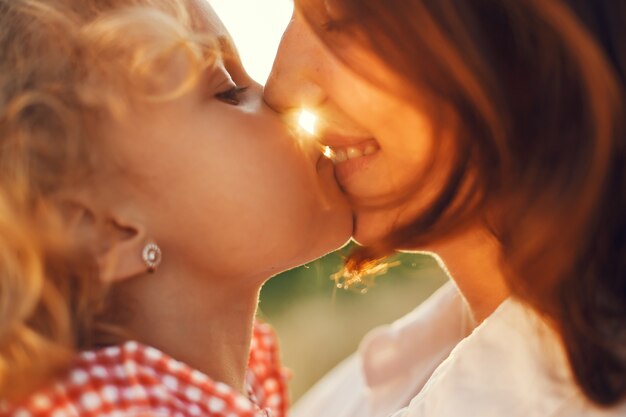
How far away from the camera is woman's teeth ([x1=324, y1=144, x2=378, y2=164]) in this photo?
2.22 meters

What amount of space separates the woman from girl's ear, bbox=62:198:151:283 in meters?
0.46

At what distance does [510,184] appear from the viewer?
1.94 meters

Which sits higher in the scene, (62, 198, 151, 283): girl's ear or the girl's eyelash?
the girl's eyelash

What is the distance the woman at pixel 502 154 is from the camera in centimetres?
177

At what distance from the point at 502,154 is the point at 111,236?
80cm

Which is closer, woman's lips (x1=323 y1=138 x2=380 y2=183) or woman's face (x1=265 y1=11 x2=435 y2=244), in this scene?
woman's face (x1=265 y1=11 x2=435 y2=244)

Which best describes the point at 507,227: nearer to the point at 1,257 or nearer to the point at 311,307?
the point at 1,257

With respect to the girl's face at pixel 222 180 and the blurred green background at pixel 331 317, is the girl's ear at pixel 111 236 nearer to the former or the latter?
the girl's face at pixel 222 180

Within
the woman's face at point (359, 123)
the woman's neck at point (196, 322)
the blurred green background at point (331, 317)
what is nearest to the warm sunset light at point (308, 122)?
the woman's face at point (359, 123)

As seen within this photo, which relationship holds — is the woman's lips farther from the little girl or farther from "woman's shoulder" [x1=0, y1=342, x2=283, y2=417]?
"woman's shoulder" [x1=0, y1=342, x2=283, y2=417]

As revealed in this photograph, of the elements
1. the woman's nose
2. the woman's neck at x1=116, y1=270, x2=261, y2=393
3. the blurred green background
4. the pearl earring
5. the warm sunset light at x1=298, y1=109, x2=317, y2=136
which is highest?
the woman's nose

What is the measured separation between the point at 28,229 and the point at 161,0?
23.6 inches

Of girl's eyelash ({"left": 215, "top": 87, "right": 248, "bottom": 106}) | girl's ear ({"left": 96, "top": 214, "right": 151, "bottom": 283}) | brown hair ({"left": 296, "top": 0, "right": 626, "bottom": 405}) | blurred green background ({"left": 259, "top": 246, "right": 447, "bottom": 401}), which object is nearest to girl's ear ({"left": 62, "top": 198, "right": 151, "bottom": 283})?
girl's ear ({"left": 96, "top": 214, "right": 151, "bottom": 283})

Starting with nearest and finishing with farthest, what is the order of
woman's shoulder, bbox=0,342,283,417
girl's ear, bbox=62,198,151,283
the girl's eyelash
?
woman's shoulder, bbox=0,342,283,417
girl's ear, bbox=62,198,151,283
the girl's eyelash
